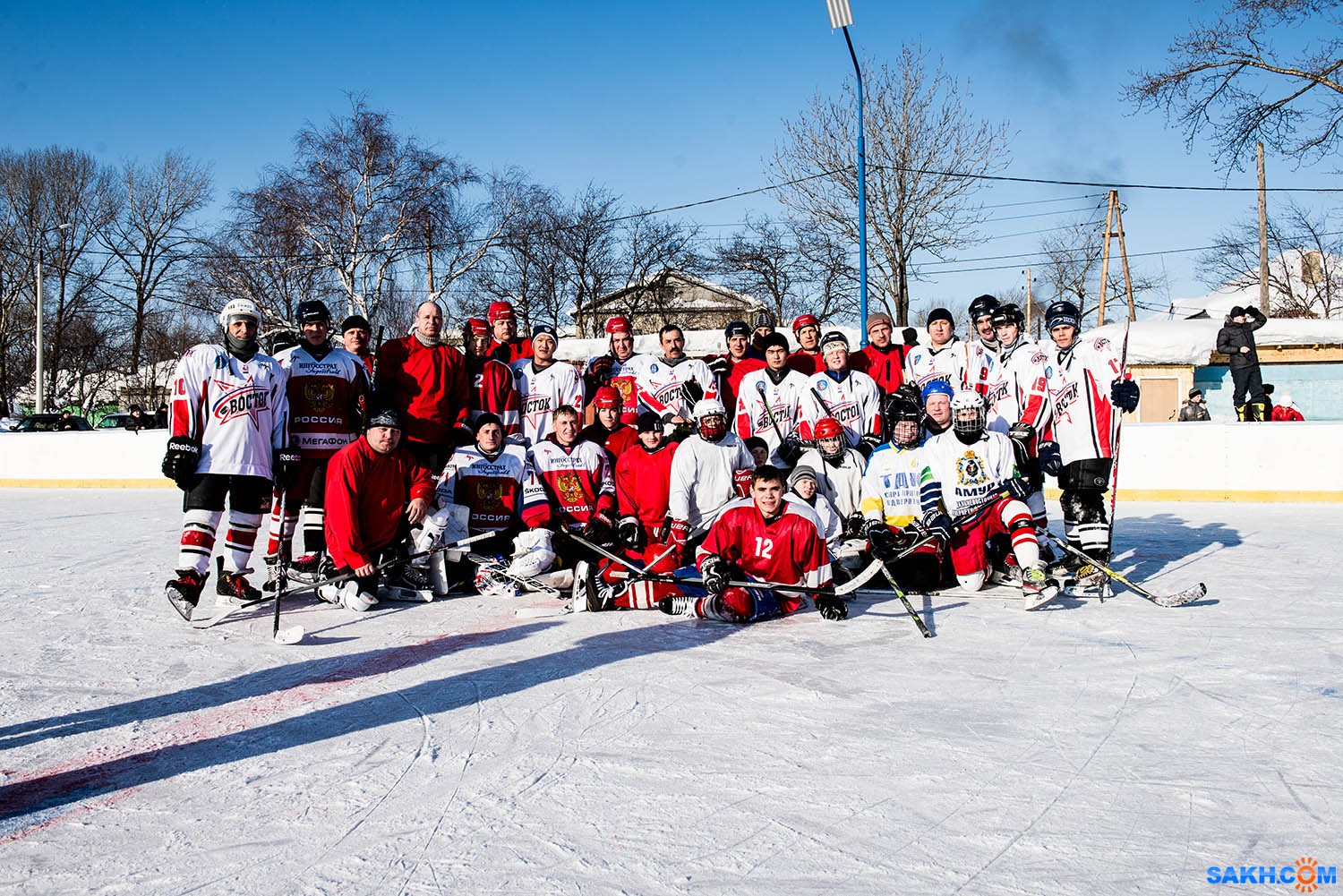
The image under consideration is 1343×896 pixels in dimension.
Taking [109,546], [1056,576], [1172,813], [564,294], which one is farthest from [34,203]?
[1172,813]

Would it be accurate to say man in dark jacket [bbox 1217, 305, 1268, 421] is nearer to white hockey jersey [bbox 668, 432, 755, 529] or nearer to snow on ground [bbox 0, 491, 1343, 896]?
snow on ground [bbox 0, 491, 1343, 896]

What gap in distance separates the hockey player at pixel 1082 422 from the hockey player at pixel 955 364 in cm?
50

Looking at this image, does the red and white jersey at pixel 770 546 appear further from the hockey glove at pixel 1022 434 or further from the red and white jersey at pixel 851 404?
the red and white jersey at pixel 851 404

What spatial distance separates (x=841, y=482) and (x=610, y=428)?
1452 mm

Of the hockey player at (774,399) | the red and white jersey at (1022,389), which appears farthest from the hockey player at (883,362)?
the red and white jersey at (1022,389)

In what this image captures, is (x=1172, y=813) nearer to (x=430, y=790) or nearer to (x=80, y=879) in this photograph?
(x=430, y=790)

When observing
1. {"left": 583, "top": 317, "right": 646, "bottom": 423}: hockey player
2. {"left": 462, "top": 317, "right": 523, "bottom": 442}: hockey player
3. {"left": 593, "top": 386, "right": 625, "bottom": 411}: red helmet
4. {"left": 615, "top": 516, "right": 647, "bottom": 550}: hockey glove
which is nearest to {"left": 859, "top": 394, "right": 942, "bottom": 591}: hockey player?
{"left": 615, "top": 516, "right": 647, "bottom": 550}: hockey glove

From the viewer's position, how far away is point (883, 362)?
6770 mm

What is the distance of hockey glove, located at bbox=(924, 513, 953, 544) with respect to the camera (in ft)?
16.9

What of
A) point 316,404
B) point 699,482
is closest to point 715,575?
point 699,482

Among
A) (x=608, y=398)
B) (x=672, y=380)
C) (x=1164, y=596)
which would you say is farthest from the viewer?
(x=672, y=380)

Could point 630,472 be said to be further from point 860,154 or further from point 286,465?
point 860,154

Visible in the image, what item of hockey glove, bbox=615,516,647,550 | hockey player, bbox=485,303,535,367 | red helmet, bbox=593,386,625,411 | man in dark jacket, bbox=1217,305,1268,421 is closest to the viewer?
hockey glove, bbox=615,516,647,550

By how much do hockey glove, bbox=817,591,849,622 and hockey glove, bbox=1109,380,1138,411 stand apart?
77.4 inches
